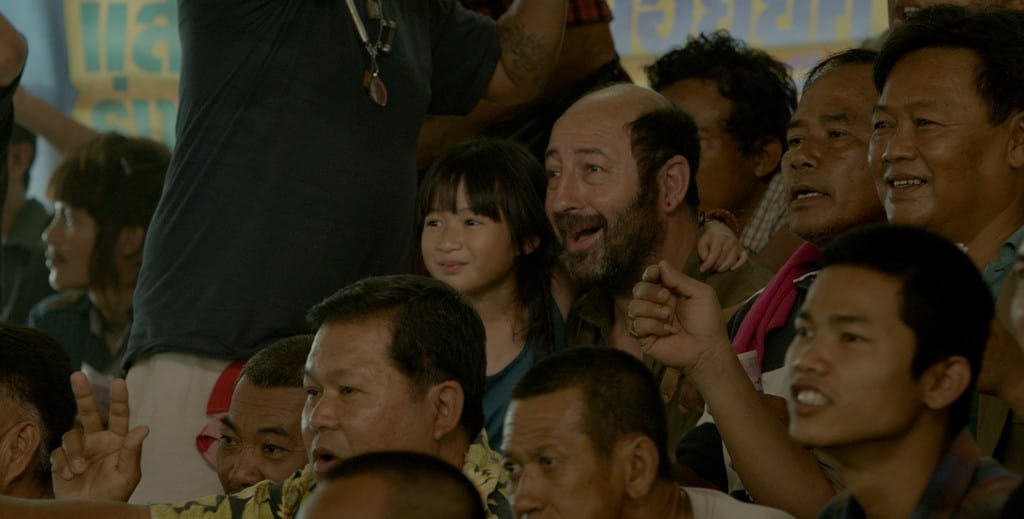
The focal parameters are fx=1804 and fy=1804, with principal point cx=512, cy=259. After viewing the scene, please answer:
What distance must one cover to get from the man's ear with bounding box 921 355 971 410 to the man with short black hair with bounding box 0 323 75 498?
199 cm

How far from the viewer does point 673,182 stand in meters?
4.31

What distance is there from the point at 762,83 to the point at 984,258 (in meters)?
1.55

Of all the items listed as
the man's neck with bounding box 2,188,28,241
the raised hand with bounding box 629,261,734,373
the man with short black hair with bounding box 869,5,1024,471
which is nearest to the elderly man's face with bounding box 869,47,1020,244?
the man with short black hair with bounding box 869,5,1024,471

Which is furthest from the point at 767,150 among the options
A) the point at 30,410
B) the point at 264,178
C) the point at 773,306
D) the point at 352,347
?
the point at 30,410

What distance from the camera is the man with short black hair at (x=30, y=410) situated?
3844mm

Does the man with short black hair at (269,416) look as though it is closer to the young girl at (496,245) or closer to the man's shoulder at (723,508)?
the young girl at (496,245)

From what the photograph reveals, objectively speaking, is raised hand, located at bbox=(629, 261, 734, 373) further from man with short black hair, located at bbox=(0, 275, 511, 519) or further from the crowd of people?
man with short black hair, located at bbox=(0, 275, 511, 519)

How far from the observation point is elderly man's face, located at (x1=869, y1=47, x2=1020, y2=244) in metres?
3.50

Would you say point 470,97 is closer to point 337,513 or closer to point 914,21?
point 914,21

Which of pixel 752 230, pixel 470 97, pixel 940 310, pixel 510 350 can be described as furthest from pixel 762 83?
pixel 940 310

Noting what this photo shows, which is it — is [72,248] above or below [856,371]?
below

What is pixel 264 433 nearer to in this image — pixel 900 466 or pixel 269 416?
pixel 269 416

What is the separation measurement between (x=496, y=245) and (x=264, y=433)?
72cm

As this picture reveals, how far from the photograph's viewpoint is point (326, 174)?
13.5 ft
